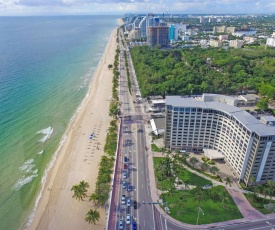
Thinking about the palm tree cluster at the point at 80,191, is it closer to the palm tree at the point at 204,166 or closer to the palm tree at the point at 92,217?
the palm tree at the point at 92,217

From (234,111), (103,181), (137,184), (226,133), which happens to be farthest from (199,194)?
(234,111)

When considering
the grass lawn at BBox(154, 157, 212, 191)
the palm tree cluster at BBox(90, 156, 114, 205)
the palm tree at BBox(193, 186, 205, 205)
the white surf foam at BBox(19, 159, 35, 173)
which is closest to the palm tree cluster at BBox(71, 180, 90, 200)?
the palm tree cluster at BBox(90, 156, 114, 205)

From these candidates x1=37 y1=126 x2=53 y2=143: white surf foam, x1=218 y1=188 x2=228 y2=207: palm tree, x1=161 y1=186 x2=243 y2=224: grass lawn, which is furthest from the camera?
x1=37 y1=126 x2=53 y2=143: white surf foam

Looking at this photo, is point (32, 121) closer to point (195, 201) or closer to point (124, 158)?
point (124, 158)

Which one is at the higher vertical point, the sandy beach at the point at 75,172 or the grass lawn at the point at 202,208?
the grass lawn at the point at 202,208

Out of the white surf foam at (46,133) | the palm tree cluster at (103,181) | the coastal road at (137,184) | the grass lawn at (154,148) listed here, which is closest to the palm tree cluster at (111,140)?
the coastal road at (137,184)

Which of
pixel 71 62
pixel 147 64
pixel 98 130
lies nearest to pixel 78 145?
pixel 98 130

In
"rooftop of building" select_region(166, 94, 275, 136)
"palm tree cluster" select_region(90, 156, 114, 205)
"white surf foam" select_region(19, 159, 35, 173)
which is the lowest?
"white surf foam" select_region(19, 159, 35, 173)

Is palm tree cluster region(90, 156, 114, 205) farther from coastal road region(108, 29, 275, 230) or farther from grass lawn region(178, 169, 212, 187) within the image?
grass lawn region(178, 169, 212, 187)
